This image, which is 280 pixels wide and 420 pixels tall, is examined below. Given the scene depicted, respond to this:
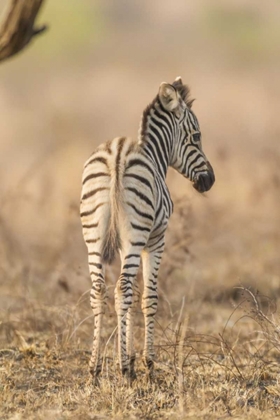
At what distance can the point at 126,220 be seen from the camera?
782 cm

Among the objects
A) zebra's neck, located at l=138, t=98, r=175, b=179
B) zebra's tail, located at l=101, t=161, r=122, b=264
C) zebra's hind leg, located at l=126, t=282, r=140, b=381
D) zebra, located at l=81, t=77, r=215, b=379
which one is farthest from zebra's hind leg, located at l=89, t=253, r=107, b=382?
zebra's neck, located at l=138, t=98, r=175, b=179

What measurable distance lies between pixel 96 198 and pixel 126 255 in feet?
1.86

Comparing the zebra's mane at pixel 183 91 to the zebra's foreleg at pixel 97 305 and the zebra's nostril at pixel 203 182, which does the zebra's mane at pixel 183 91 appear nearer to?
the zebra's nostril at pixel 203 182

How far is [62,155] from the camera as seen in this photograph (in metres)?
23.1

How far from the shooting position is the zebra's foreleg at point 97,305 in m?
7.91

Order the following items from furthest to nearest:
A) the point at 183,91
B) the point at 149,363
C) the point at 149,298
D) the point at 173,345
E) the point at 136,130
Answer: the point at 136,130, the point at 183,91, the point at 149,298, the point at 149,363, the point at 173,345

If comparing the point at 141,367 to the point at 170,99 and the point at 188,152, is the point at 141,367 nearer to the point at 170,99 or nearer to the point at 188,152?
the point at 188,152

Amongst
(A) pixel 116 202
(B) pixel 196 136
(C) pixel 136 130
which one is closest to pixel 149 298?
(A) pixel 116 202

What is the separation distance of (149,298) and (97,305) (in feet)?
2.57

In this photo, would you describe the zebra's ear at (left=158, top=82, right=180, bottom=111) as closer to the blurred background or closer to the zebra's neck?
the zebra's neck

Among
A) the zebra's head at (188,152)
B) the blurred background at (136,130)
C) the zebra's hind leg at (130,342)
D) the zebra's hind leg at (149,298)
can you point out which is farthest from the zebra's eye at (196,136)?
the zebra's hind leg at (130,342)

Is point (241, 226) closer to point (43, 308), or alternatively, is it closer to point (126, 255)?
point (43, 308)

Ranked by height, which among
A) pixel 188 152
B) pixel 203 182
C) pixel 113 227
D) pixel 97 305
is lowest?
pixel 97 305

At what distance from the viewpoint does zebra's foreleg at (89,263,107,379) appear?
7.91 metres
